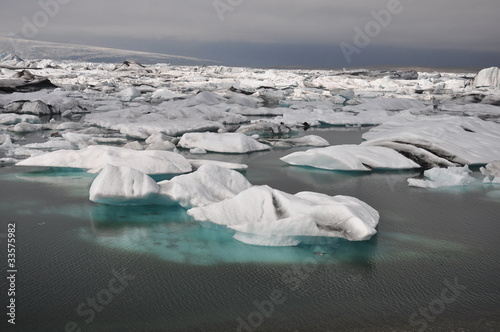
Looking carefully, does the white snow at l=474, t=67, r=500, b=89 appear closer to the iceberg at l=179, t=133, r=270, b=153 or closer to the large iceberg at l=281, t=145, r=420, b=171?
the large iceberg at l=281, t=145, r=420, b=171

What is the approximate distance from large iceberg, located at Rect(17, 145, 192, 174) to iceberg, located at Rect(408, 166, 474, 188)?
11.5 feet

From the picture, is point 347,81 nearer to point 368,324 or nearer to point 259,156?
point 259,156

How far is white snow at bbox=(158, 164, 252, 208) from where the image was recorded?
5395 millimetres

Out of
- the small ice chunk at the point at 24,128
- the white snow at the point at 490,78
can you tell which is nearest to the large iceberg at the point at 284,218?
the small ice chunk at the point at 24,128

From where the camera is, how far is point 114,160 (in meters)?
7.00

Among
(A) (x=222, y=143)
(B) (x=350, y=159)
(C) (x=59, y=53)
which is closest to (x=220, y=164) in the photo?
(A) (x=222, y=143)

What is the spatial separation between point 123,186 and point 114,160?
68.0 inches

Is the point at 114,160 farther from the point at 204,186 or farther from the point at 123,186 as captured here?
the point at 204,186

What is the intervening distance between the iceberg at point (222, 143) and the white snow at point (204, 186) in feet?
11.4

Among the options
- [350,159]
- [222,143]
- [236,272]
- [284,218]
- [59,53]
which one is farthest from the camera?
[59,53]

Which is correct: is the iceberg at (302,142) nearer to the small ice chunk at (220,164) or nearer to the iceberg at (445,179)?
the small ice chunk at (220,164)

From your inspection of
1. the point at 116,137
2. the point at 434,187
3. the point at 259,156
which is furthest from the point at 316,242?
the point at 116,137

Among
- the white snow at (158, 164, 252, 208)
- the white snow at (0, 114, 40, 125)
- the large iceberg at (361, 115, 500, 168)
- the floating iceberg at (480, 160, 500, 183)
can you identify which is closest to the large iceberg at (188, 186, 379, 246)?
the white snow at (158, 164, 252, 208)

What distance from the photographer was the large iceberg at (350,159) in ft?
26.1
